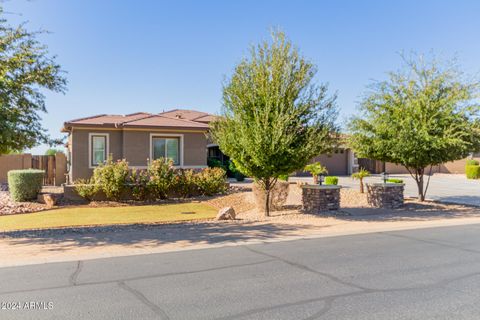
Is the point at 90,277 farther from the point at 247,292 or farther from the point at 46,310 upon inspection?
the point at 247,292

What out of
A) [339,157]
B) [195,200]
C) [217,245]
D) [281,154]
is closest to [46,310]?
[217,245]

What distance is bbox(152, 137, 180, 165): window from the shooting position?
66.5ft

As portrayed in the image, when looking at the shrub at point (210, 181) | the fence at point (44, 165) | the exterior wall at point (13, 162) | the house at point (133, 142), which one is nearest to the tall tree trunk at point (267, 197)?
the shrub at point (210, 181)

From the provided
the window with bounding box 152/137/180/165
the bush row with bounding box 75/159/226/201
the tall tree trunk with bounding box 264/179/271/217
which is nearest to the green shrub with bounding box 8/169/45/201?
the bush row with bounding box 75/159/226/201

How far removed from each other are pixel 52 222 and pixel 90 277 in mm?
7518

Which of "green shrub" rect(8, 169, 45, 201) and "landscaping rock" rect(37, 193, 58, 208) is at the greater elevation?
"green shrub" rect(8, 169, 45, 201)

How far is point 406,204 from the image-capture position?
53.3 feet

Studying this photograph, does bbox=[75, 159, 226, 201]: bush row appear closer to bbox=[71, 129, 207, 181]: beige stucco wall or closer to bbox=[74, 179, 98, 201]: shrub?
bbox=[74, 179, 98, 201]: shrub

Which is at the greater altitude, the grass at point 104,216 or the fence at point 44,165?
the fence at point 44,165

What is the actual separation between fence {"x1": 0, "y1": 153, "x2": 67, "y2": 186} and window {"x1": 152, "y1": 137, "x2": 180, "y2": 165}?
6.56 m

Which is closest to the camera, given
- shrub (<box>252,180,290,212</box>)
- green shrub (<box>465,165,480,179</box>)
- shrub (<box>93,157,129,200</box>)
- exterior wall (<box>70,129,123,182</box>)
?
shrub (<box>252,180,290,212</box>)

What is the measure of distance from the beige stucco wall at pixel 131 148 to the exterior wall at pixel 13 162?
7332mm

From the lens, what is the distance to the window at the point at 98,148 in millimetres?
19469

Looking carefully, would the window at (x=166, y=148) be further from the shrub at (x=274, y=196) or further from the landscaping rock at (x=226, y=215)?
the landscaping rock at (x=226, y=215)
